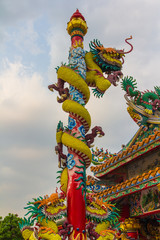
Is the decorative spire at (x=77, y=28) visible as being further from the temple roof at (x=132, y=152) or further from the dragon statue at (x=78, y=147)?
the temple roof at (x=132, y=152)

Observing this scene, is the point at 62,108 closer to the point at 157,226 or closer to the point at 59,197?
the point at 59,197

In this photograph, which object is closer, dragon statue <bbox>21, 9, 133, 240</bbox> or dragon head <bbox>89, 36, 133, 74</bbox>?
dragon statue <bbox>21, 9, 133, 240</bbox>

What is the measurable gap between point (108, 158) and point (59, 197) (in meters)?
5.96

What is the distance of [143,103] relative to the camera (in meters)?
11.0

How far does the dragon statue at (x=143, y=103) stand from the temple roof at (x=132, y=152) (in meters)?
0.57

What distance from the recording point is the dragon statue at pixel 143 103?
10698 mm

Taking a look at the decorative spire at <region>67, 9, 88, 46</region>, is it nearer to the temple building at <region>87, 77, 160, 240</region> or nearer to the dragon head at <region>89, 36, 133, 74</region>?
the dragon head at <region>89, 36, 133, 74</region>

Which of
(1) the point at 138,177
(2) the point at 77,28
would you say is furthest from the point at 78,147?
(2) the point at 77,28

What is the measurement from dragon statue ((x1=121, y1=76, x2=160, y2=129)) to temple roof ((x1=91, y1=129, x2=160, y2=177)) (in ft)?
1.87

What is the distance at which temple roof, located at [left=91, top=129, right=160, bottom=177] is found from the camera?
939cm

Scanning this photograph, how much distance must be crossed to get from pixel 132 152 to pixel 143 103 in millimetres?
2181

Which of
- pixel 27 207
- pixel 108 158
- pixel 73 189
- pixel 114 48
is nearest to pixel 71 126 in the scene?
pixel 73 189

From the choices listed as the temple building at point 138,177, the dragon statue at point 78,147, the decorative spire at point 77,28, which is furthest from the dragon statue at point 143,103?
the decorative spire at point 77,28

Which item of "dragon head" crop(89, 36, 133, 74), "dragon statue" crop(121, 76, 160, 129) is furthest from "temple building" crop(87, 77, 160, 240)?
"dragon head" crop(89, 36, 133, 74)
